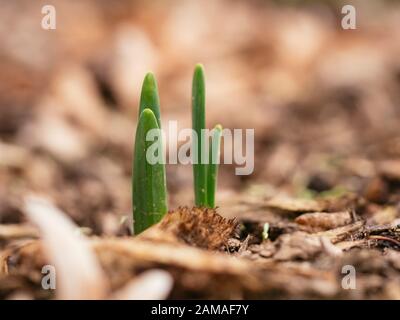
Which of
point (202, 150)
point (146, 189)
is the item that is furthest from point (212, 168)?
point (146, 189)

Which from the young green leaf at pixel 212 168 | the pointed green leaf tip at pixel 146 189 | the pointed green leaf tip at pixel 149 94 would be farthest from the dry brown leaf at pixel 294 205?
the pointed green leaf tip at pixel 149 94

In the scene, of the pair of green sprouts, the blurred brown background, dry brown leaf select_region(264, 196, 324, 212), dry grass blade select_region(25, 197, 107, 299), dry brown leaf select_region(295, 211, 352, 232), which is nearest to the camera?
dry grass blade select_region(25, 197, 107, 299)

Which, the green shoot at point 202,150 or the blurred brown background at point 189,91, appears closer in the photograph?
the green shoot at point 202,150

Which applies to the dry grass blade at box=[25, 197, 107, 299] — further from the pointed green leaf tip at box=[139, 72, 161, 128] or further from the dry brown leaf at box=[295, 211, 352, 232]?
the dry brown leaf at box=[295, 211, 352, 232]

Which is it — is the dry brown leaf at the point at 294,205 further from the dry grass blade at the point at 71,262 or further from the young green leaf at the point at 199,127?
the dry grass blade at the point at 71,262

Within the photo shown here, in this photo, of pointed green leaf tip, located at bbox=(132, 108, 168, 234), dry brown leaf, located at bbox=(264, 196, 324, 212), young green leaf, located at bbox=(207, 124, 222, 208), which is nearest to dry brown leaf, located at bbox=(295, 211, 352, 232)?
dry brown leaf, located at bbox=(264, 196, 324, 212)
